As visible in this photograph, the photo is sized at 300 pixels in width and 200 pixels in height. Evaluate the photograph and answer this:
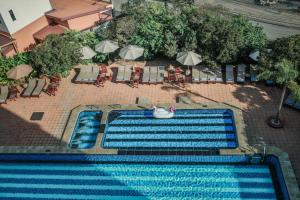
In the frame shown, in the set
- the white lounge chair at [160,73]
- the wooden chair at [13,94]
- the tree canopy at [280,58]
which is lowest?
the white lounge chair at [160,73]

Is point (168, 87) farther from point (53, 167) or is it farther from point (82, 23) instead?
point (82, 23)

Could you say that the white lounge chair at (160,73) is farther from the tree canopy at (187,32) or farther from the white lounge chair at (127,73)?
the white lounge chair at (127,73)

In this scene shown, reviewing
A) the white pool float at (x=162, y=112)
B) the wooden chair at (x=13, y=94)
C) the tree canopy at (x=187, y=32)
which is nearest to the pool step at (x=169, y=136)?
the white pool float at (x=162, y=112)

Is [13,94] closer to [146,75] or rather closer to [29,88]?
[29,88]

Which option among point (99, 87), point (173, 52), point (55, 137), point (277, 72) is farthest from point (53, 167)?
point (277, 72)

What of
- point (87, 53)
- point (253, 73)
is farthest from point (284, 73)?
point (87, 53)

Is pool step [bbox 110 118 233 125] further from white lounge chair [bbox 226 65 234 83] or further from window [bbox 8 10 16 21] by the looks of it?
window [bbox 8 10 16 21]
